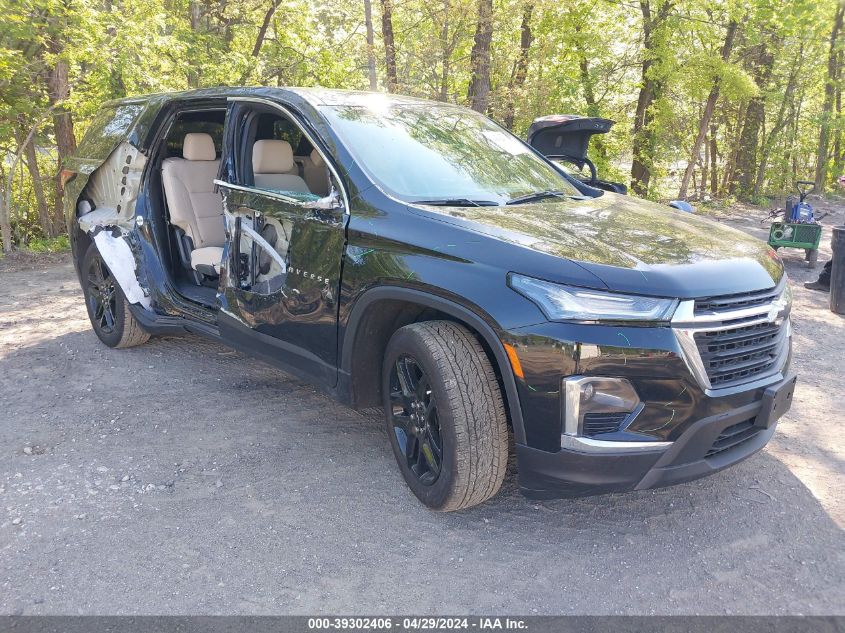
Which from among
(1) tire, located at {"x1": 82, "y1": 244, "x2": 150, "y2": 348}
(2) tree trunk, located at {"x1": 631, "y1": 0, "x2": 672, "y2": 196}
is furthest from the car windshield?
(2) tree trunk, located at {"x1": 631, "y1": 0, "x2": 672, "y2": 196}

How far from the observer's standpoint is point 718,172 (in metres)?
19.6

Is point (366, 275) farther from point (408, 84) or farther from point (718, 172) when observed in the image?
point (718, 172)

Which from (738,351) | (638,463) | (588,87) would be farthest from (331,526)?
(588,87)

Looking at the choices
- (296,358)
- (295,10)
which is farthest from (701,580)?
(295,10)

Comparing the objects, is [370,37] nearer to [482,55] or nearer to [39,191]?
[482,55]

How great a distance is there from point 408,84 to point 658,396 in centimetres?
1213

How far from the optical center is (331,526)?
310cm

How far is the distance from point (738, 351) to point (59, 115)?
10.1 metres

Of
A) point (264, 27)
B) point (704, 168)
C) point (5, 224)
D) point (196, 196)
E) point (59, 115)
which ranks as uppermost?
point (264, 27)

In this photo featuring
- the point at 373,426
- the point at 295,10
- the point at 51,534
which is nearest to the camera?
the point at 51,534

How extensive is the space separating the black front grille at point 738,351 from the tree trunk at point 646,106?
1216cm

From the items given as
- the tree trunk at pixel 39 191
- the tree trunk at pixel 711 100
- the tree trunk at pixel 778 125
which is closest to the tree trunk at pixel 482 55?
the tree trunk at pixel 711 100

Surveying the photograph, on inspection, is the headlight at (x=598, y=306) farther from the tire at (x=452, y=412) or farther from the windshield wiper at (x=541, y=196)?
the windshield wiper at (x=541, y=196)

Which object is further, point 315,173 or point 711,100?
point 711,100
